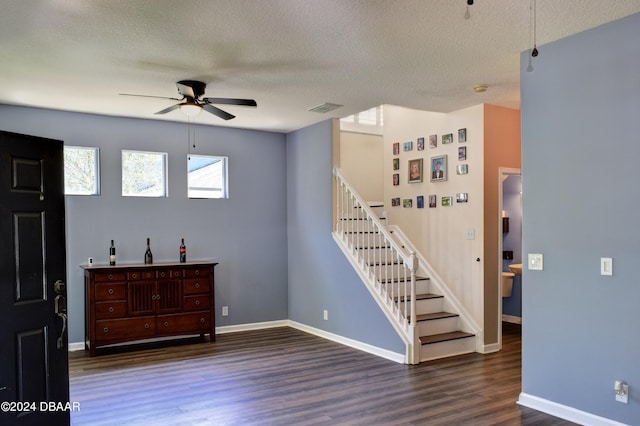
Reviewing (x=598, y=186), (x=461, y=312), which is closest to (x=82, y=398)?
(x=461, y=312)

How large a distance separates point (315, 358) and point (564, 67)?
12.2 ft

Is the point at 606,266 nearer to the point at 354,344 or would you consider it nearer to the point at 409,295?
the point at 409,295

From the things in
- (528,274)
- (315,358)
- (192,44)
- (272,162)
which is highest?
(192,44)

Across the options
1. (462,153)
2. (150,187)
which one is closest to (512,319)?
(462,153)

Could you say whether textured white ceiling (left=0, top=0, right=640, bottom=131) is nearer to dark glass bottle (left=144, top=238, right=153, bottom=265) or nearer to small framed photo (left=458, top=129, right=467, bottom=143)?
small framed photo (left=458, top=129, right=467, bottom=143)

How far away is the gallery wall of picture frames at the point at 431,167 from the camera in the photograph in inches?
232

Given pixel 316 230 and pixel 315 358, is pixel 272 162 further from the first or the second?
pixel 315 358

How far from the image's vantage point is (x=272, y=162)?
7.35 meters

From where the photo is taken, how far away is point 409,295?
5.97 m

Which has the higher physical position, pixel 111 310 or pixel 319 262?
pixel 319 262

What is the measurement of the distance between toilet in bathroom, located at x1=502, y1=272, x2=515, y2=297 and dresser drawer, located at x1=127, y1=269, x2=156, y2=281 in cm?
492

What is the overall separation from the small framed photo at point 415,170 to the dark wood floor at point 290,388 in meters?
2.30

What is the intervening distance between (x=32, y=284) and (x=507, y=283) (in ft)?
20.6

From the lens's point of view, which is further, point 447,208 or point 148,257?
point 148,257
